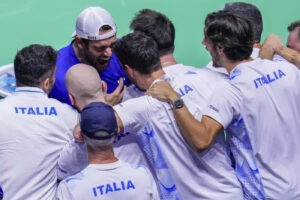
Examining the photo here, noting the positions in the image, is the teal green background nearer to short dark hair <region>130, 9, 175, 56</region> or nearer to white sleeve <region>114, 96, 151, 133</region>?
short dark hair <region>130, 9, 175, 56</region>

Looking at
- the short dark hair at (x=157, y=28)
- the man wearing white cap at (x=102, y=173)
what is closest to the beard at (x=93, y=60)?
the short dark hair at (x=157, y=28)

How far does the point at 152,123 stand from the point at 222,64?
0.51m

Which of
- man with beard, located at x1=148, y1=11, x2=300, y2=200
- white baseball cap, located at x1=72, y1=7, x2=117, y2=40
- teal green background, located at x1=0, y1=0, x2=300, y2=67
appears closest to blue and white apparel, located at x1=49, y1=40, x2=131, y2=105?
white baseball cap, located at x1=72, y1=7, x2=117, y2=40

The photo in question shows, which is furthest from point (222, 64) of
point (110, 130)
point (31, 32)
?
point (31, 32)

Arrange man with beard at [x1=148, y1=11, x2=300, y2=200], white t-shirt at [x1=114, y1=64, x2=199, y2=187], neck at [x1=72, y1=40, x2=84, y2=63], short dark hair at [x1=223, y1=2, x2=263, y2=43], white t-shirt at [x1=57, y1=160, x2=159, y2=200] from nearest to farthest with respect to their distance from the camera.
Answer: white t-shirt at [x1=57, y1=160, x2=159, y2=200] < man with beard at [x1=148, y1=11, x2=300, y2=200] < white t-shirt at [x1=114, y1=64, x2=199, y2=187] < short dark hair at [x1=223, y1=2, x2=263, y2=43] < neck at [x1=72, y1=40, x2=84, y2=63]

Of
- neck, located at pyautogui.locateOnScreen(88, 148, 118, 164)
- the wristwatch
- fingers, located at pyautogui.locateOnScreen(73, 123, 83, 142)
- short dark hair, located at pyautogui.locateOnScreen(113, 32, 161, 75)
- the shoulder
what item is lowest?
the shoulder

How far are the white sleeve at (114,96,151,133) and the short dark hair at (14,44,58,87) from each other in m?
0.43

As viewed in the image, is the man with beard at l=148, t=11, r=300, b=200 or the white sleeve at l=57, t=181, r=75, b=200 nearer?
the white sleeve at l=57, t=181, r=75, b=200

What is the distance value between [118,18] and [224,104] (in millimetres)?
3958

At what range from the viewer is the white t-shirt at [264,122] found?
261cm

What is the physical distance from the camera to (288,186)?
8.81 feet

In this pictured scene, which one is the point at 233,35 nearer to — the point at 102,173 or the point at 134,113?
the point at 134,113

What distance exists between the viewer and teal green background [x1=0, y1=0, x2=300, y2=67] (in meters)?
6.06

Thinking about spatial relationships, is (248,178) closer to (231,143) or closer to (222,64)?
(231,143)
